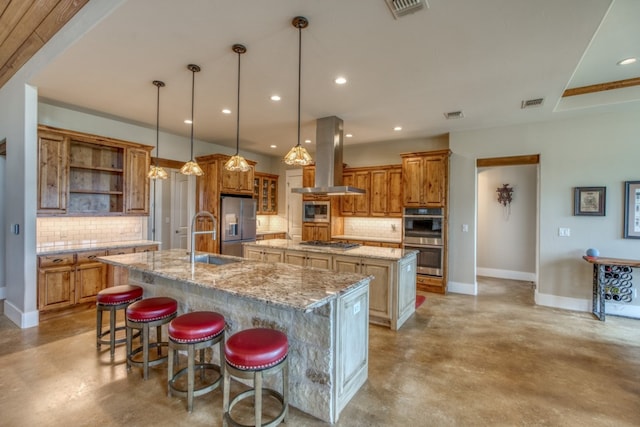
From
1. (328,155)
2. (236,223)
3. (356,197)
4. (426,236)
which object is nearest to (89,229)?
(236,223)

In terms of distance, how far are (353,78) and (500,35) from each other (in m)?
1.42

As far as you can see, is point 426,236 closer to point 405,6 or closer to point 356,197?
point 356,197

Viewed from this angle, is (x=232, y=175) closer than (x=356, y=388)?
No

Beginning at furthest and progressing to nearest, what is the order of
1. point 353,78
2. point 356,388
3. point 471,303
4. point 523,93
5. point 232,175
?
point 232,175
point 471,303
point 523,93
point 353,78
point 356,388

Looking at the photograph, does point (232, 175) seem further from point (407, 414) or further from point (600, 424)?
point (600, 424)

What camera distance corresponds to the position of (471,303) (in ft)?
15.9

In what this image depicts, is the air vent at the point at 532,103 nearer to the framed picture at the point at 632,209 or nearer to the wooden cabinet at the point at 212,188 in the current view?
the framed picture at the point at 632,209

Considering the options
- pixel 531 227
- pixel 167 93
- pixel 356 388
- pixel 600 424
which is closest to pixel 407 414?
pixel 356 388

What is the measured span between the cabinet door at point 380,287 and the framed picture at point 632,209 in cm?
361

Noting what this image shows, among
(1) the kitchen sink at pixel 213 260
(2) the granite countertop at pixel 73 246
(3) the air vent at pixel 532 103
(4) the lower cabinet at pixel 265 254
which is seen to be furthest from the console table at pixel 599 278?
(2) the granite countertop at pixel 73 246

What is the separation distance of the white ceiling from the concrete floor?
2971 mm

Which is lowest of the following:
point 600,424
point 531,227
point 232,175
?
point 600,424

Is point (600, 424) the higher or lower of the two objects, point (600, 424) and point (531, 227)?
the lower

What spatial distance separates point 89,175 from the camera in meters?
4.75
